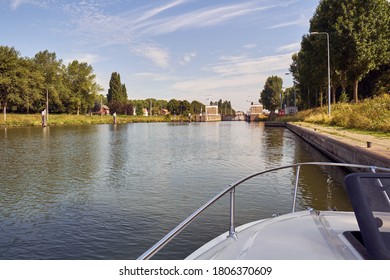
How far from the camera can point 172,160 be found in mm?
18500

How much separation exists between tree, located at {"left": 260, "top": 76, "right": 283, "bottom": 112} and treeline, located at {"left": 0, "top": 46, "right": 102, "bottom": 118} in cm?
6007

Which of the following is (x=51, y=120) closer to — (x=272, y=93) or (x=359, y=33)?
(x=359, y=33)

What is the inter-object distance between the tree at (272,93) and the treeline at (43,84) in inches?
2365

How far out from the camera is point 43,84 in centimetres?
7375

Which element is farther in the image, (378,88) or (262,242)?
(378,88)

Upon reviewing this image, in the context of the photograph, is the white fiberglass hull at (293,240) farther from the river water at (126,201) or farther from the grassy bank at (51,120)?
the grassy bank at (51,120)

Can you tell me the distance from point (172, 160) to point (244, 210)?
10.1 meters

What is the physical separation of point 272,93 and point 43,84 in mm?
77633

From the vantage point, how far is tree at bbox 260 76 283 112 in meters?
125

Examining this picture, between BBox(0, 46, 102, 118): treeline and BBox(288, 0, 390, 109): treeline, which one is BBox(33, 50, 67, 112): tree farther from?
BBox(288, 0, 390, 109): treeline

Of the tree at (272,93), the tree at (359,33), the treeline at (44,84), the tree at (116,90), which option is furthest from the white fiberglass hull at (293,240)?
the tree at (116,90)
